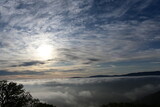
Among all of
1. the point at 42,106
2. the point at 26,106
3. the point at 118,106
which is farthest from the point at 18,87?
the point at 118,106

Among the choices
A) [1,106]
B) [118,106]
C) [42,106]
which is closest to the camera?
[1,106]

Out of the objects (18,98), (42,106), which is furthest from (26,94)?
(42,106)

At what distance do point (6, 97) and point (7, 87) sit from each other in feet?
14.0

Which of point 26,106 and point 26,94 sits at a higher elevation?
point 26,94

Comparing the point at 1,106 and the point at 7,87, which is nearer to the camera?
the point at 1,106

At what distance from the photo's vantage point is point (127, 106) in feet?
365

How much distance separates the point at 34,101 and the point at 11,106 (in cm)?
1008

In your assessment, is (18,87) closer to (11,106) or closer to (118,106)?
A: (11,106)

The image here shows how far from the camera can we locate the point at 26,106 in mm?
62125

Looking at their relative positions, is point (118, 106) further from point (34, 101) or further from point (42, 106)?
point (34, 101)

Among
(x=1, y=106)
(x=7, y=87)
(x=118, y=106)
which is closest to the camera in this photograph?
(x=1, y=106)

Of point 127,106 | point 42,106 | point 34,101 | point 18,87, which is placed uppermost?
point 18,87

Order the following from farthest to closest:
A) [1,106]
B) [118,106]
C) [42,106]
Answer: [118,106] → [42,106] → [1,106]

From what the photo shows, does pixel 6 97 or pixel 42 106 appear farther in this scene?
pixel 42 106
